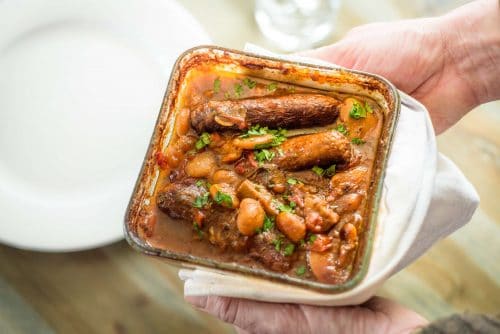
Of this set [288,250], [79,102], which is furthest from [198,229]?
[79,102]

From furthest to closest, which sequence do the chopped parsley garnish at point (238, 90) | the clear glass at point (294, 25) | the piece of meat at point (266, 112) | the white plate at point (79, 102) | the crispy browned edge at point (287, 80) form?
the clear glass at point (294, 25)
the white plate at point (79, 102)
the chopped parsley garnish at point (238, 90)
the piece of meat at point (266, 112)
the crispy browned edge at point (287, 80)

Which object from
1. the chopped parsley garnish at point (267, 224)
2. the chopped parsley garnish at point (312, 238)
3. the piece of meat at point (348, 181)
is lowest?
the chopped parsley garnish at point (312, 238)

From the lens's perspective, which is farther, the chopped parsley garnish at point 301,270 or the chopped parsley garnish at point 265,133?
the chopped parsley garnish at point 265,133

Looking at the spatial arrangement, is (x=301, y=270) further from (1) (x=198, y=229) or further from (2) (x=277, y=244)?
(1) (x=198, y=229)

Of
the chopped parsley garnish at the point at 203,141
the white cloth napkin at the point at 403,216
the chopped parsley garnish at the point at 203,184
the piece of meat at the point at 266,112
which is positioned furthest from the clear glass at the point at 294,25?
the chopped parsley garnish at the point at 203,184

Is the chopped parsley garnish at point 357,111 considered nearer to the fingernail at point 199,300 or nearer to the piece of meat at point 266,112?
the piece of meat at point 266,112

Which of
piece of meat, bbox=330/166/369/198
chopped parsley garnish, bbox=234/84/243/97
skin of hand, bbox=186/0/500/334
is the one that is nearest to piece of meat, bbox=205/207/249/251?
piece of meat, bbox=330/166/369/198

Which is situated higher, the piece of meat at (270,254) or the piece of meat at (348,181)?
the piece of meat at (348,181)
